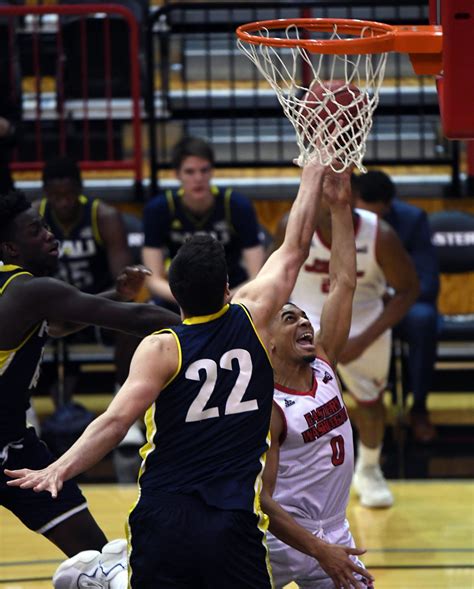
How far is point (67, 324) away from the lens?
5.07 metres

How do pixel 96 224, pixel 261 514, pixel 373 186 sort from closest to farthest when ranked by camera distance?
pixel 261 514
pixel 373 186
pixel 96 224

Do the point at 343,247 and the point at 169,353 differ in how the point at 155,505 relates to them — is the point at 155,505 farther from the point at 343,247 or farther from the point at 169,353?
the point at 343,247

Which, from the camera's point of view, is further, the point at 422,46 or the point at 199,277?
the point at 422,46

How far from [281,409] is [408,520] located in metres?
2.37

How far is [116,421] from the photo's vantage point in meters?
3.68

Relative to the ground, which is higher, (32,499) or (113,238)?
(113,238)

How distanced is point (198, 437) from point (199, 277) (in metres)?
0.48

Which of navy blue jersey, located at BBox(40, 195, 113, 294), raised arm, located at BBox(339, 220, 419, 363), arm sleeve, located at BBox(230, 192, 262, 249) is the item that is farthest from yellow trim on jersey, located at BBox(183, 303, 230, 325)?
navy blue jersey, located at BBox(40, 195, 113, 294)

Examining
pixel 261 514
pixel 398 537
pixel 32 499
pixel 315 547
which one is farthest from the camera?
pixel 398 537

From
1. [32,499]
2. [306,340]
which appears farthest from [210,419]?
[32,499]

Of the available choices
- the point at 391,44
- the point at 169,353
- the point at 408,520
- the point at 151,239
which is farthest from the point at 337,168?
the point at 151,239

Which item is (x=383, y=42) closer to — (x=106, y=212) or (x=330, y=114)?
(x=330, y=114)

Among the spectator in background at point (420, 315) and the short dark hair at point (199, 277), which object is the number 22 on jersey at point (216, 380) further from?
the spectator in background at point (420, 315)

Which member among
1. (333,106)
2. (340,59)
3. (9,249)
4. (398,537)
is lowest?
(398,537)
